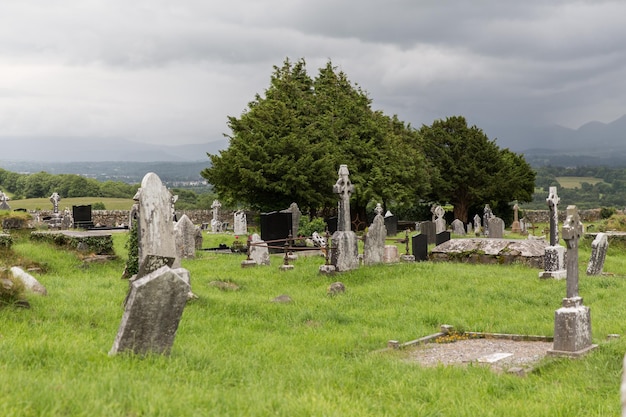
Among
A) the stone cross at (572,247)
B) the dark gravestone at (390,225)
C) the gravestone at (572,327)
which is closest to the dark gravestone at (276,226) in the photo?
the dark gravestone at (390,225)

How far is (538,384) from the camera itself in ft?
27.9

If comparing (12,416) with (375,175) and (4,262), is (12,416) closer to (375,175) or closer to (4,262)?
(4,262)

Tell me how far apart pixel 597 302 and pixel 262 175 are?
2496cm

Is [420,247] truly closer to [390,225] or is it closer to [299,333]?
[299,333]

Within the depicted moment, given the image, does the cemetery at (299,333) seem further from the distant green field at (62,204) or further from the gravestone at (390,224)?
the distant green field at (62,204)

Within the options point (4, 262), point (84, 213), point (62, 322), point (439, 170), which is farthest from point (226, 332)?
point (439, 170)

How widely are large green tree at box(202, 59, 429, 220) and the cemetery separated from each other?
16.8m

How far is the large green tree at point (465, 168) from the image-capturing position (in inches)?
1973

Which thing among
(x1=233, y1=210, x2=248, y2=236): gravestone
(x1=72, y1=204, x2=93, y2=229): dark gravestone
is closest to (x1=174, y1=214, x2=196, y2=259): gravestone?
(x1=233, y1=210, x2=248, y2=236): gravestone

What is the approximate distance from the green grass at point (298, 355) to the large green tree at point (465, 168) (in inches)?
1270

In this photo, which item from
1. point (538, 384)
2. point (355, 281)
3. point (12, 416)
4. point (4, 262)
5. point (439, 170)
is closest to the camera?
point (12, 416)

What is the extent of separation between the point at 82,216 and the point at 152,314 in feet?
111

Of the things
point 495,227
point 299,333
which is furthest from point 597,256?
point 495,227

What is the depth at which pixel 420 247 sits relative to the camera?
2338 cm
